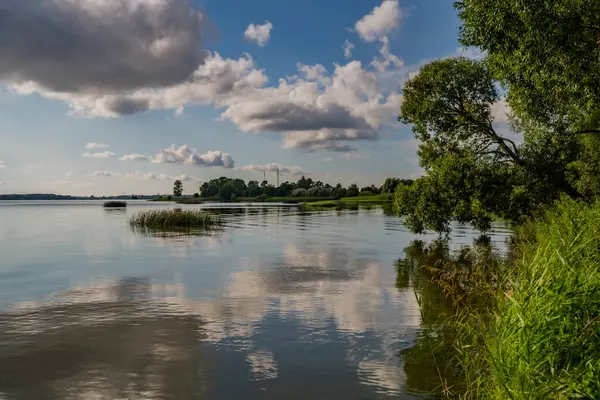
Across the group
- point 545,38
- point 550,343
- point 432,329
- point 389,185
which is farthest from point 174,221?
point 389,185

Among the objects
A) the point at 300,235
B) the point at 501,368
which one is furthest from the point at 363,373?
the point at 300,235

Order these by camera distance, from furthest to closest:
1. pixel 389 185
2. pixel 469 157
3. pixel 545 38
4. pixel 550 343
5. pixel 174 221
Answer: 1. pixel 389 185
2. pixel 174 221
3. pixel 469 157
4. pixel 545 38
5. pixel 550 343

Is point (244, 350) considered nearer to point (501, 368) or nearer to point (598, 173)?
point (501, 368)

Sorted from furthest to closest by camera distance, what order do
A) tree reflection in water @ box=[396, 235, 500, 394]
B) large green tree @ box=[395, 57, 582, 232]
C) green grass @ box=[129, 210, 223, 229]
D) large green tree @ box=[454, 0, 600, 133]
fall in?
1. green grass @ box=[129, 210, 223, 229]
2. large green tree @ box=[395, 57, 582, 232]
3. large green tree @ box=[454, 0, 600, 133]
4. tree reflection in water @ box=[396, 235, 500, 394]

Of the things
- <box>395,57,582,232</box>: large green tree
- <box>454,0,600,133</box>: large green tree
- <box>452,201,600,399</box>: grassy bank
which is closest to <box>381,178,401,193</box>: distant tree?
<box>395,57,582,232</box>: large green tree

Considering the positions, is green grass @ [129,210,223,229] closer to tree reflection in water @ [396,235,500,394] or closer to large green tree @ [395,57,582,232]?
large green tree @ [395,57,582,232]

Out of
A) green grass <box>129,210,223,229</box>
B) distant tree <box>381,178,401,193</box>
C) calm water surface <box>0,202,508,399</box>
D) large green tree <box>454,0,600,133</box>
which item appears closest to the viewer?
calm water surface <box>0,202,508,399</box>

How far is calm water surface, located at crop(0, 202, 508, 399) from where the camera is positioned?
979 centimetres

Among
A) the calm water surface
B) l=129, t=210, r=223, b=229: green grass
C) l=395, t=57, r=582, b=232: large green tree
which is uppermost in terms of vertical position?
l=395, t=57, r=582, b=232: large green tree

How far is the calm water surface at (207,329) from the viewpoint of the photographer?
9.79 meters

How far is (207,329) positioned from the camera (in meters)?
13.7

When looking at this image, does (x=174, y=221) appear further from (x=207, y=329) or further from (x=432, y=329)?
(x=432, y=329)

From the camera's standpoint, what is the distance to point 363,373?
407 inches

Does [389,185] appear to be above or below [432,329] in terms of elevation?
above
